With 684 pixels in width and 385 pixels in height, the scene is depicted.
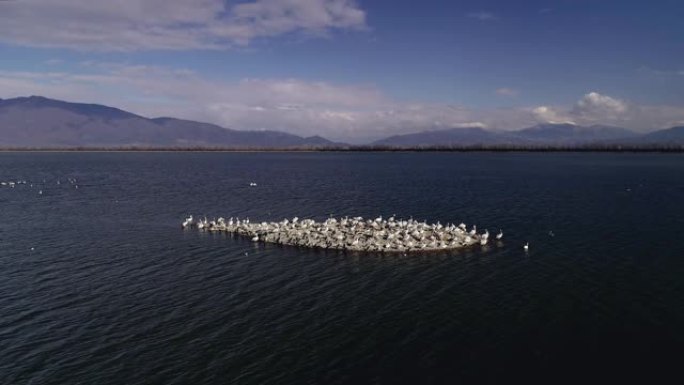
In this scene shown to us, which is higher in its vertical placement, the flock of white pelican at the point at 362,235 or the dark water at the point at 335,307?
the flock of white pelican at the point at 362,235

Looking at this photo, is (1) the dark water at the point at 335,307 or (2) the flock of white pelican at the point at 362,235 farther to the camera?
(2) the flock of white pelican at the point at 362,235

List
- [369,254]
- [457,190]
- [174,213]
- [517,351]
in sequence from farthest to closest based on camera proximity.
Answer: [457,190] → [174,213] → [369,254] → [517,351]

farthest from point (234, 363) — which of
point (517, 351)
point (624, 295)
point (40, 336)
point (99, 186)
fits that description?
point (99, 186)

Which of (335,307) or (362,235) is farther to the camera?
(362,235)

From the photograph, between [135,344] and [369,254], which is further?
[369,254]

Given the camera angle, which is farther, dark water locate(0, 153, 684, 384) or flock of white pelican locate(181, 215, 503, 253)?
A: flock of white pelican locate(181, 215, 503, 253)

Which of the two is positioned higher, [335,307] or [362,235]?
[362,235]

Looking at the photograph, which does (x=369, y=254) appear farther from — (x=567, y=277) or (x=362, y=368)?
(x=362, y=368)

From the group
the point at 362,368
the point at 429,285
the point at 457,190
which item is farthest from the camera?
the point at 457,190
